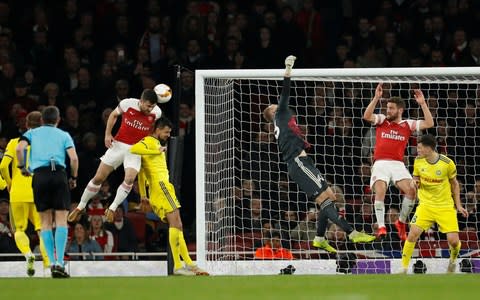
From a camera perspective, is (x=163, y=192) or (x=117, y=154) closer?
(x=163, y=192)

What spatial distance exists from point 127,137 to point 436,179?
3.66m

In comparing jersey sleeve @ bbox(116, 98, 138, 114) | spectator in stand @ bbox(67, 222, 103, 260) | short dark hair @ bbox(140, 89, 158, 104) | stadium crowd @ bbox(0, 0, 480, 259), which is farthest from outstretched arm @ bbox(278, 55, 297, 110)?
spectator in stand @ bbox(67, 222, 103, 260)

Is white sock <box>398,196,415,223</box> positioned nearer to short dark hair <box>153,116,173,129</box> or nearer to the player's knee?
the player's knee

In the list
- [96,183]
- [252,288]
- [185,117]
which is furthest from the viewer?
[185,117]

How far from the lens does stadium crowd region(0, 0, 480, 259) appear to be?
1786 cm

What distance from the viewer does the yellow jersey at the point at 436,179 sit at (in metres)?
15.6

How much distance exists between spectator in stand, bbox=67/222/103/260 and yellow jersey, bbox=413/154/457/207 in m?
4.48

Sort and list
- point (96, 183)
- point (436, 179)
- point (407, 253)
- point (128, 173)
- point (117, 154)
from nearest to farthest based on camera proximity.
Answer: point (128, 173) < point (407, 253) < point (436, 179) < point (117, 154) < point (96, 183)

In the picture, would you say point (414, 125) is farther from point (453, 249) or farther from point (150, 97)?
point (150, 97)

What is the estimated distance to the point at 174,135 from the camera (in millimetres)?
16312

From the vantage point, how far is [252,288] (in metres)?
11.3

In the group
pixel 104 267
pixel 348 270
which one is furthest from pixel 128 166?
pixel 348 270

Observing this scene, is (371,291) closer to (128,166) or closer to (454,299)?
(454,299)

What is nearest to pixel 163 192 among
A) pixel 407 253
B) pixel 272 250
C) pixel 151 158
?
pixel 151 158
